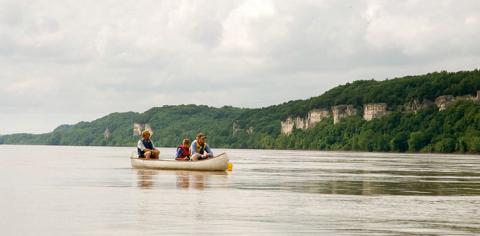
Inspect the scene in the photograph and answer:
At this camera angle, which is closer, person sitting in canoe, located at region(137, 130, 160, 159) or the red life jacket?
the red life jacket

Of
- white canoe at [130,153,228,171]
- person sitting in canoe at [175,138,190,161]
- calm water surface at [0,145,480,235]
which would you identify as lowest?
calm water surface at [0,145,480,235]

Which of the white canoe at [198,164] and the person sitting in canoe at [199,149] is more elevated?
the person sitting in canoe at [199,149]

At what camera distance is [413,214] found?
22.0 meters

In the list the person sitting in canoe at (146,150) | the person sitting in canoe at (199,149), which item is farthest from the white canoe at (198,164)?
the person sitting in canoe at (146,150)

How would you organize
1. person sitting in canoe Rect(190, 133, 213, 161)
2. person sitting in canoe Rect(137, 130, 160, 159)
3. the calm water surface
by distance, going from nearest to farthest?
the calm water surface < person sitting in canoe Rect(190, 133, 213, 161) < person sitting in canoe Rect(137, 130, 160, 159)

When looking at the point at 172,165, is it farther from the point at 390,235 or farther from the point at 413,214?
the point at 390,235

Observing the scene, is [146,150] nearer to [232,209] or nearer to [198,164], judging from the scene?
[198,164]

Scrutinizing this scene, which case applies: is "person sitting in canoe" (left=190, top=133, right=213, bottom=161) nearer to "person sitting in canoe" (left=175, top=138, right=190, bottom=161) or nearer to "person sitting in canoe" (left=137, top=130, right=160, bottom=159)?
"person sitting in canoe" (left=175, top=138, right=190, bottom=161)

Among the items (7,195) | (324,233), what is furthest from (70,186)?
(324,233)

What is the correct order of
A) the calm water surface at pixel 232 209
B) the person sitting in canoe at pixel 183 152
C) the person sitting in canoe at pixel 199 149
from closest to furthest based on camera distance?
the calm water surface at pixel 232 209
the person sitting in canoe at pixel 199 149
the person sitting in canoe at pixel 183 152

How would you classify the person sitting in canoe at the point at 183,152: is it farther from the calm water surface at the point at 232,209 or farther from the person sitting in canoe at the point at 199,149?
the calm water surface at the point at 232,209

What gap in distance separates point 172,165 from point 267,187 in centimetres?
1508

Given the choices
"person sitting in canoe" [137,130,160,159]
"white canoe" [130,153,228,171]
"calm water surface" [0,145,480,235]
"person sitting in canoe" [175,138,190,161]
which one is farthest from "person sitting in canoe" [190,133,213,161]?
"calm water surface" [0,145,480,235]

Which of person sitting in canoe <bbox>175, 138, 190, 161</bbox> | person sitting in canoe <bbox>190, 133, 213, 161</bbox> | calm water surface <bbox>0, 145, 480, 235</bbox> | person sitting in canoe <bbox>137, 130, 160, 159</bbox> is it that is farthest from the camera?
person sitting in canoe <bbox>137, 130, 160, 159</bbox>
